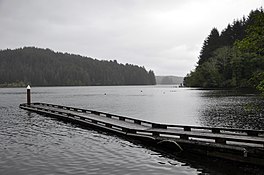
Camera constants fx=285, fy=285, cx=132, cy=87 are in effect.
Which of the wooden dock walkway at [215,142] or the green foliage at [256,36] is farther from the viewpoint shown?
the green foliage at [256,36]

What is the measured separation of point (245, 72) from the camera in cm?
9612

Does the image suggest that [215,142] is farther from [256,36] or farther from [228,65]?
[228,65]

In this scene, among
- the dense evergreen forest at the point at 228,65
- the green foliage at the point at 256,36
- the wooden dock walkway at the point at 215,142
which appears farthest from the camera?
the dense evergreen forest at the point at 228,65

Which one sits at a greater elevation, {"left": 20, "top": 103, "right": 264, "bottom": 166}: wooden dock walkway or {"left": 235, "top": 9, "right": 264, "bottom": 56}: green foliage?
{"left": 235, "top": 9, "right": 264, "bottom": 56}: green foliage

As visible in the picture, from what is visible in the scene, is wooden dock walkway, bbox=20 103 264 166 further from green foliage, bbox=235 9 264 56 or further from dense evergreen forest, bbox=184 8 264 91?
dense evergreen forest, bbox=184 8 264 91

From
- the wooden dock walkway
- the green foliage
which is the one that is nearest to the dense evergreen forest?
the wooden dock walkway

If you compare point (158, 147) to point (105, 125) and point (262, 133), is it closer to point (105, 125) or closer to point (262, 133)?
point (262, 133)

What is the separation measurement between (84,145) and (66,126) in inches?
412

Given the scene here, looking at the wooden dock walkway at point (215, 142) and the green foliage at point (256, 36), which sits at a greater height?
the green foliage at point (256, 36)

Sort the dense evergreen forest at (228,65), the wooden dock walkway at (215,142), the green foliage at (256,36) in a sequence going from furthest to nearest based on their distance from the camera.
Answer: the dense evergreen forest at (228,65)
the green foliage at (256,36)
the wooden dock walkway at (215,142)

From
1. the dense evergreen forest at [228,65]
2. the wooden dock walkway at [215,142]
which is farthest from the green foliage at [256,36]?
the dense evergreen forest at [228,65]

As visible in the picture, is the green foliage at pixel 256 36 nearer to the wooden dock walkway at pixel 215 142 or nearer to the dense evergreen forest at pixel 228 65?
the wooden dock walkway at pixel 215 142

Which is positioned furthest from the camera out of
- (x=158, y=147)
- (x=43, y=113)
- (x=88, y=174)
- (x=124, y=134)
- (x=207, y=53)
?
(x=207, y=53)

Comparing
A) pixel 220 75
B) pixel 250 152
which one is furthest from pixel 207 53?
pixel 250 152
